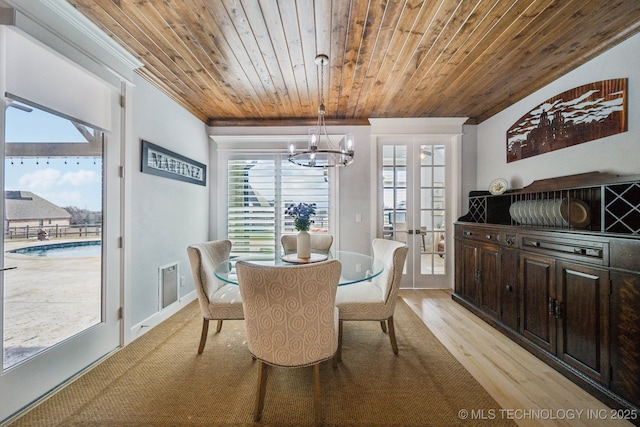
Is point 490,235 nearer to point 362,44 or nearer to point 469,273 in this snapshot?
point 469,273

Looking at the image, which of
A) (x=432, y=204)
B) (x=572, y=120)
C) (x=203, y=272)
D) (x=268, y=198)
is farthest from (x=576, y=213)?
(x=268, y=198)

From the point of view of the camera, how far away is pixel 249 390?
166cm

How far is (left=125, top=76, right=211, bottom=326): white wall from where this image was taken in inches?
92.0

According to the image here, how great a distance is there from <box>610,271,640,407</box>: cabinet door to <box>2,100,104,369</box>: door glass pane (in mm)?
3571

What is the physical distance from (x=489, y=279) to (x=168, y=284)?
140 inches

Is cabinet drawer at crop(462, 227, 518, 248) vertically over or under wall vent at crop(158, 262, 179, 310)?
over

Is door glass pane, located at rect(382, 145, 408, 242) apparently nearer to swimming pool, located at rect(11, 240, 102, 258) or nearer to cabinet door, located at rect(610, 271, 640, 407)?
cabinet door, located at rect(610, 271, 640, 407)

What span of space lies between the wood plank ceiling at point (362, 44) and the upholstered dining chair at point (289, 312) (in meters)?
1.67

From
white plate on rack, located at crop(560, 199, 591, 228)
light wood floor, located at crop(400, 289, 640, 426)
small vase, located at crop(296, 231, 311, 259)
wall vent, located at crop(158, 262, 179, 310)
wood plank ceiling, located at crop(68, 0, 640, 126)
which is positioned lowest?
light wood floor, located at crop(400, 289, 640, 426)

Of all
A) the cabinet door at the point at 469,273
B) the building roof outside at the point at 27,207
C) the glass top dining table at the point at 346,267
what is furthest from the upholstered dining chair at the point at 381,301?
the building roof outside at the point at 27,207

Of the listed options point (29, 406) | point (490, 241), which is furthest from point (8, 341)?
point (490, 241)

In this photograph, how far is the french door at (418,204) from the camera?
3.79 metres

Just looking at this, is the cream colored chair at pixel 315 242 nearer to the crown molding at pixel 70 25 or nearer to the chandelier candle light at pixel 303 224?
the chandelier candle light at pixel 303 224

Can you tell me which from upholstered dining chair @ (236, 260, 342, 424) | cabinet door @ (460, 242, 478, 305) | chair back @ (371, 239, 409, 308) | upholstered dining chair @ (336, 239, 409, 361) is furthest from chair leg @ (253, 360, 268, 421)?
cabinet door @ (460, 242, 478, 305)
